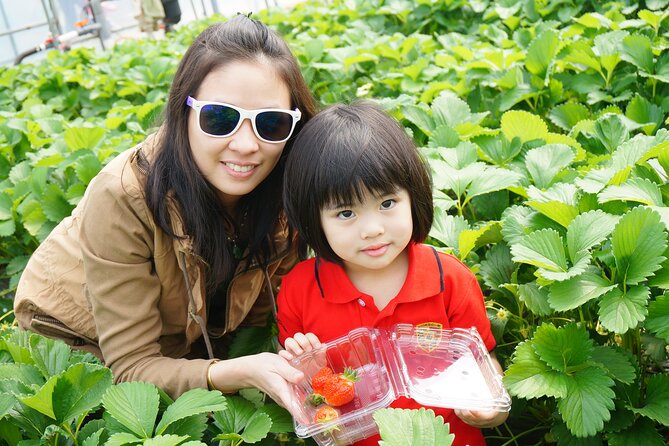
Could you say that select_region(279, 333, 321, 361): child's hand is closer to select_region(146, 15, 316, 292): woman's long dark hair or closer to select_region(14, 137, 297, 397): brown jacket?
select_region(14, 137, 297, 397): brown jacket

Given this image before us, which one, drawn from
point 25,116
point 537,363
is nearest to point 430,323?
point 537,363

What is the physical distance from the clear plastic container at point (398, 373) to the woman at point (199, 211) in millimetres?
112

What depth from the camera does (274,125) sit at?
1.74 m

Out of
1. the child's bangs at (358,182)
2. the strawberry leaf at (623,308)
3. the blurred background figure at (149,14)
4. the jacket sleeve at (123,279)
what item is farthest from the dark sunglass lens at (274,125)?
the blurred background figure at (149,14)

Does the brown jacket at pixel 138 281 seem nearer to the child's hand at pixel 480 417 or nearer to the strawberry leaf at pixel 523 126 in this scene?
the child's hand at pixel 480 417

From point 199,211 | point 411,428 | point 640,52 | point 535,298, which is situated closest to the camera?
point 411,428

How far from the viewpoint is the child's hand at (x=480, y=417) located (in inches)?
56.2

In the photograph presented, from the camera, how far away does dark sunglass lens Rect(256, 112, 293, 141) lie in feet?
5.64

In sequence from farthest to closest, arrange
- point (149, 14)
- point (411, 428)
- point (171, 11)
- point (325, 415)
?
point (171, 11) → point (149, 14) → point (325, 415) → point (411, 428)

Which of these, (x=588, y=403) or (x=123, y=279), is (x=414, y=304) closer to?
(x=588, y=403)

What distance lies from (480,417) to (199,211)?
86 centimetres

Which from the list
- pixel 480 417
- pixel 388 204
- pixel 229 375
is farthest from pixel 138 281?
pixel 480 417

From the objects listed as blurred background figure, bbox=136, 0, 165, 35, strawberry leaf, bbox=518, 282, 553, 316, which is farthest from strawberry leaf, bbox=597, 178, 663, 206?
blurred background figure, bbox=136, 0, 165, 35

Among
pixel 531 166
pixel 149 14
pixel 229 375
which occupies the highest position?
pixel 531 166
